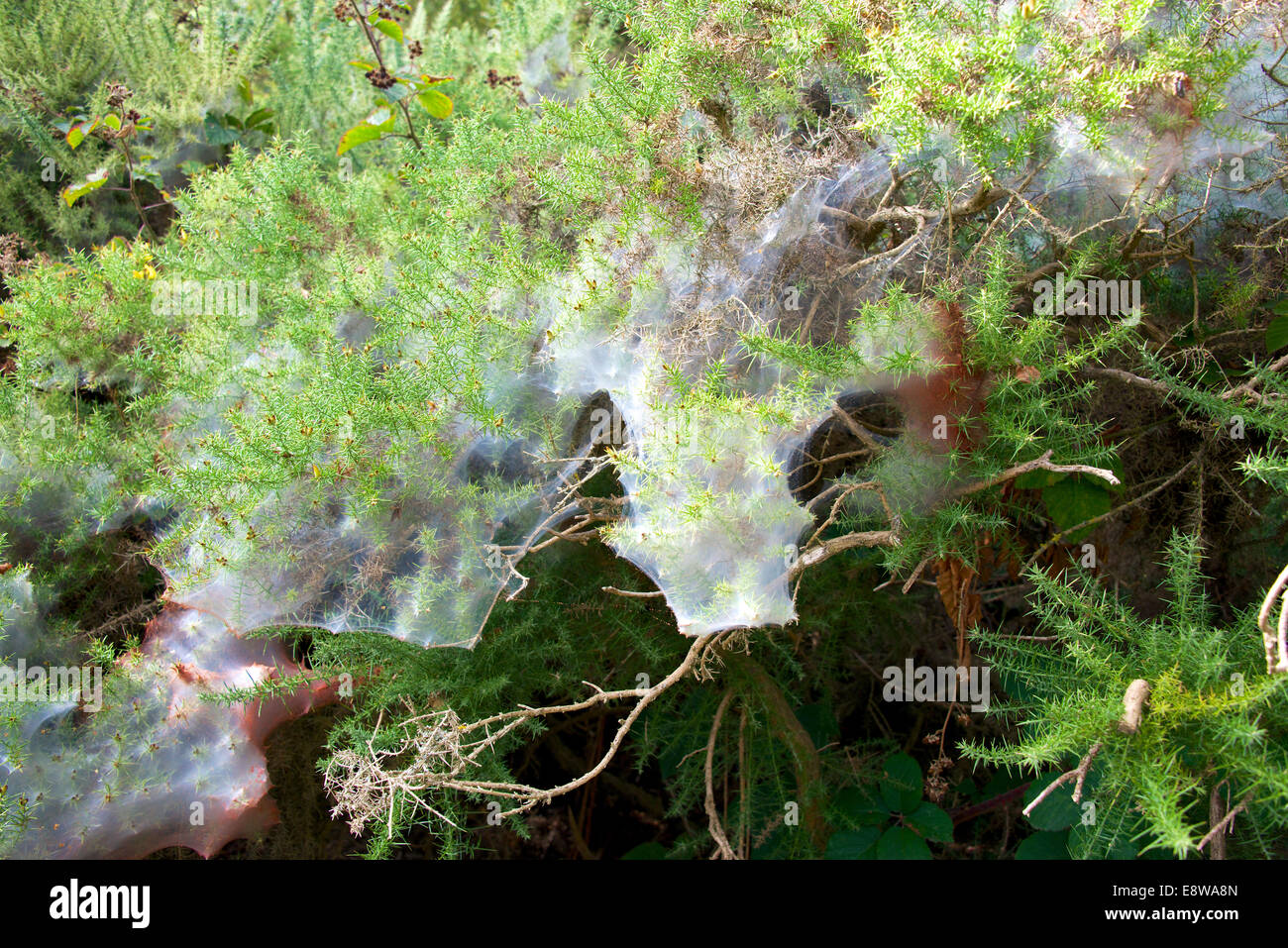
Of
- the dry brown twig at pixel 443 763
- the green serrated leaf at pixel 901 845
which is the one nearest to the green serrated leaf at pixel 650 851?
the green serrated leaf at pixel 901 845

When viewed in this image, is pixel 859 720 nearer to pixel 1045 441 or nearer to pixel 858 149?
pixel 1045 441

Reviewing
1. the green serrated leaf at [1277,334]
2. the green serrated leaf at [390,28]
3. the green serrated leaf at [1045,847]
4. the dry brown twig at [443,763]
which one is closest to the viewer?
the dry brown twig at [443,763]

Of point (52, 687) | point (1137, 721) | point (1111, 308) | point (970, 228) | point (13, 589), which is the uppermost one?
point (970, 228)

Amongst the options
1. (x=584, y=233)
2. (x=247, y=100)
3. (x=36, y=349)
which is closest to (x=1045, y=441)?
(x=584, y=233)

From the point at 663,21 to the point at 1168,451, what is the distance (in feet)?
5.27

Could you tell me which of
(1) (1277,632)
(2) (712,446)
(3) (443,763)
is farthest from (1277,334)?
(3) (443,763)

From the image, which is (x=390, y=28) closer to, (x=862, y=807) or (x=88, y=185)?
(x=88, y=185)

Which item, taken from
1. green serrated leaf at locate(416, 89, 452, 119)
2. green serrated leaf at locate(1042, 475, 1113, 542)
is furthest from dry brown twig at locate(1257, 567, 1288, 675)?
green serrated leaf at locate(416, 89, 452, 119)

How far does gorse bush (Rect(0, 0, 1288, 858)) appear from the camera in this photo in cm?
166

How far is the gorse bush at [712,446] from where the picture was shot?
1659 millimetres

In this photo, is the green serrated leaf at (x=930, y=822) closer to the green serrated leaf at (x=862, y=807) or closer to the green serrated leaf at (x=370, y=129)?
the green serrated leaf at (x=862, y=807)

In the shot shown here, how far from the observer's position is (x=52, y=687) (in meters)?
2.10

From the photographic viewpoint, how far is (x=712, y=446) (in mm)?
1688

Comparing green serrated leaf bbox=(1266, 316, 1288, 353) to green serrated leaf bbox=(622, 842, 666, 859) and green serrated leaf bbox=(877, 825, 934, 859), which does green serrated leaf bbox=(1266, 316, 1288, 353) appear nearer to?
green serrated leaf bbox=(877, 825, 934, 859)
